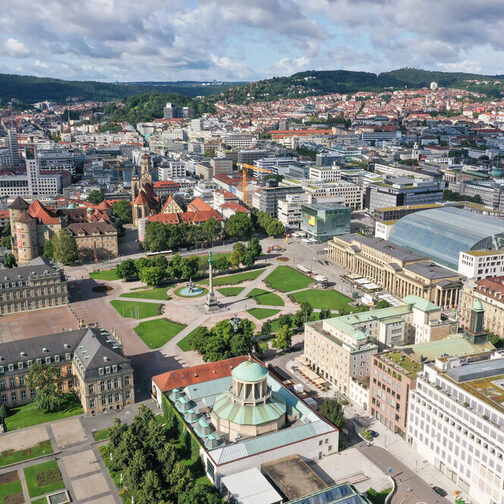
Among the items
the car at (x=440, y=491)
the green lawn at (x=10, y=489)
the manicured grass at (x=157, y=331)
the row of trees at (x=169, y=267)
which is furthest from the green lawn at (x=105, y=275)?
the car at (x=440, y=491)

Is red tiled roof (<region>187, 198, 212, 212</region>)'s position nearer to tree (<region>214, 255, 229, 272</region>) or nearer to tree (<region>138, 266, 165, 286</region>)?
tree (<region>214, 255, 229, 272</region>)

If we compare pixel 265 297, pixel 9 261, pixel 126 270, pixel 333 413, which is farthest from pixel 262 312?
pixel 9 261

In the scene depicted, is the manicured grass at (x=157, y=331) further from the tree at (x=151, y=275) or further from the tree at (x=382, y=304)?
the tree at (x=382, y=304)

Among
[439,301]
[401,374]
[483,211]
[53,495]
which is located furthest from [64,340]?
[483,211]

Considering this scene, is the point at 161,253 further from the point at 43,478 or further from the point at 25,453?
the point at 43,478

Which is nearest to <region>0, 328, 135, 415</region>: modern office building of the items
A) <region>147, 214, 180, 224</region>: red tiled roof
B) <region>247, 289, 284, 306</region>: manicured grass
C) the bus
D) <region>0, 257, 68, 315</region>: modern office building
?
<region>0, 257, 68, 315</region>: modern office building
